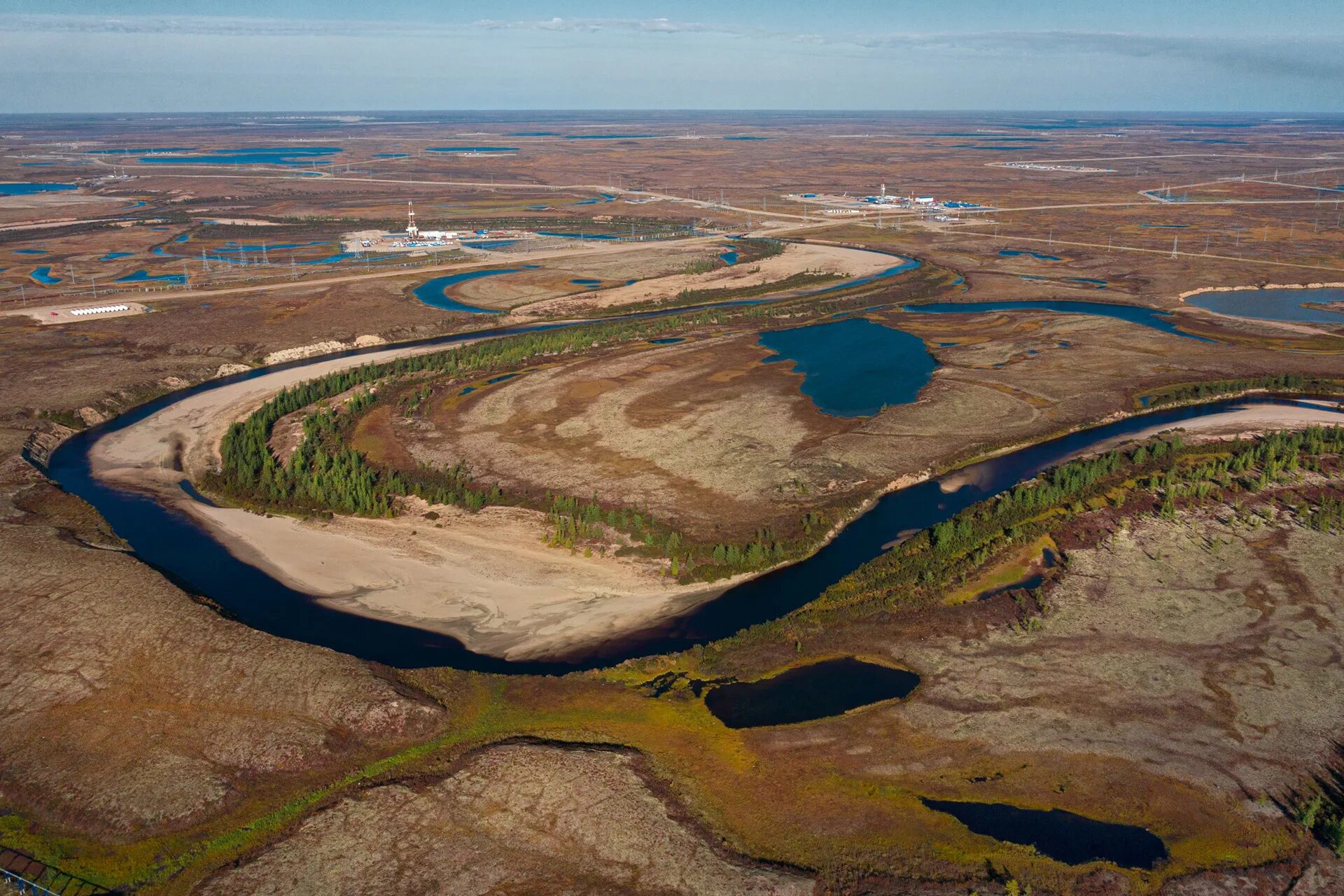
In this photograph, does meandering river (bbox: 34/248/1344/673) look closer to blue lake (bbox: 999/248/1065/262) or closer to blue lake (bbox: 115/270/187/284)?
blue lake (bbox: 115/270/187/284)

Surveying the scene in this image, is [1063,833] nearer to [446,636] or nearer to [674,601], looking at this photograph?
[674,601]

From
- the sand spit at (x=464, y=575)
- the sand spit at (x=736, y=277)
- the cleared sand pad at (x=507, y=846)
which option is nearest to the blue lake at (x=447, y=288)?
the sand spit at (x=736, y=277)

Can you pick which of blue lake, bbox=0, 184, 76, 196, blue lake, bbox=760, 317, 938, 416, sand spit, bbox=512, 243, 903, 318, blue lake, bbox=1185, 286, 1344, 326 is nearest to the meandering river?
blue lake, bbox=760, 317, 938, 416

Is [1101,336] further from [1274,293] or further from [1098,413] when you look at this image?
[1274,293]

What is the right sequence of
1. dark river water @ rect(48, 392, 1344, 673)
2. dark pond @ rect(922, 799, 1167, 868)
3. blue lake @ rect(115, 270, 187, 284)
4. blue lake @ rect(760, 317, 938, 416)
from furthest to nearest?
1. blue lake @ rect(115, 270, 187, 284)
2. blue lake @ rect(760, 317, 938, 416)
3. dark river water @ rect(48, 392, 1344, 673)
4. dark pond @ rect(922, 799, 1167, 868)

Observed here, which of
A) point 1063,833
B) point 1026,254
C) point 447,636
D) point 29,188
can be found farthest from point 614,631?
point 29,188

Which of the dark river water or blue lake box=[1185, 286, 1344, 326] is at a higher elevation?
blue lake box=[1185, 286, 1344, 326]

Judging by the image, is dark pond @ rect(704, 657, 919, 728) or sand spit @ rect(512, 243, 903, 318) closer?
dark pond @ rect(704, 657, 919, 728)
